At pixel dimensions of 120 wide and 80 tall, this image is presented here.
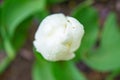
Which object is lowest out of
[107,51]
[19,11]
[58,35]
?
[107,51]

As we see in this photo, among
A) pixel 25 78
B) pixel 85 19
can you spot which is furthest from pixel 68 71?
pixel 25 78

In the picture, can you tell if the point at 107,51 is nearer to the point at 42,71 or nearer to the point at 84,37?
the point at 84,37

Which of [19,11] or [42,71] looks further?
[19,11]

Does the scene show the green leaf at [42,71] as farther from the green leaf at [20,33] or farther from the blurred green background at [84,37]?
the green leaf at [20,33]

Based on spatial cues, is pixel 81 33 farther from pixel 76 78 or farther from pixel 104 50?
pixel 104 50

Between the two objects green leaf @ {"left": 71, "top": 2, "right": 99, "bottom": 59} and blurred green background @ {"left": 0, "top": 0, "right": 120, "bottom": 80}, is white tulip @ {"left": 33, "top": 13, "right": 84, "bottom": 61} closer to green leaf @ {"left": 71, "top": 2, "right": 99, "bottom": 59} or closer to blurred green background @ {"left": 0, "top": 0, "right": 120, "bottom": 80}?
blurred green background @ {"left": 0, "top": 0, "right": 120, "bottom": 80}

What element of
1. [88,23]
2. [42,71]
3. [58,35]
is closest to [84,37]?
[88,23]

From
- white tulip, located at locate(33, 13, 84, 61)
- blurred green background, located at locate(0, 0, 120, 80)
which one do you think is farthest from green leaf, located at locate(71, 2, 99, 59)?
white tulip, located at locate(33, 13, 84, 61)
